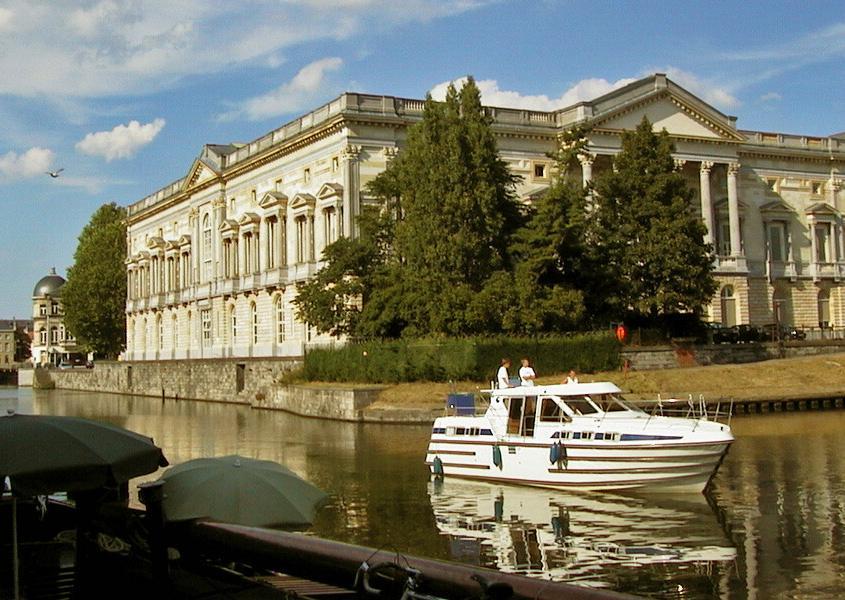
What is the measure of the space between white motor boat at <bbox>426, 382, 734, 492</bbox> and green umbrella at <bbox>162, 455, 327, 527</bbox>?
14.3 meters

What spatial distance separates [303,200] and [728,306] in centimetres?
3039

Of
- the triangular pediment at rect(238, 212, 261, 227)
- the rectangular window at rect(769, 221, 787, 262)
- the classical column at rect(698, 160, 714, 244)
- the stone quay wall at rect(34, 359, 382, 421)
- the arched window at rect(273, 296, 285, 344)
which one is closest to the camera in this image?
the stone quay wall at rect(34, 359, 382, 421)

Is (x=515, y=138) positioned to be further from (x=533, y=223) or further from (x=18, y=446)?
(x=18, y=446)

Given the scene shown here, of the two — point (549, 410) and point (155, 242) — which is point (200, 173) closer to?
point (155, 242)

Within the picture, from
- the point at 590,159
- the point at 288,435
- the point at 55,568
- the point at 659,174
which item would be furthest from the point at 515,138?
the point at 55,568

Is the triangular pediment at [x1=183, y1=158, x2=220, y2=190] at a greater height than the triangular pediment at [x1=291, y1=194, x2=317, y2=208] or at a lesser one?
greater

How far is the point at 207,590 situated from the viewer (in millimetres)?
8688

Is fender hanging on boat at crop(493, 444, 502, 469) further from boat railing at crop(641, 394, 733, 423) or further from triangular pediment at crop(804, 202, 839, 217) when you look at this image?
triangular pediment at crop(804, 202, 839, 217)

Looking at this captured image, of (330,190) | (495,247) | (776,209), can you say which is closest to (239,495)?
(495,247)

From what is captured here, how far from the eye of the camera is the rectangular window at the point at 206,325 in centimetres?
8131

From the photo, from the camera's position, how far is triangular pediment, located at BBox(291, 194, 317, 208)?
217 feet

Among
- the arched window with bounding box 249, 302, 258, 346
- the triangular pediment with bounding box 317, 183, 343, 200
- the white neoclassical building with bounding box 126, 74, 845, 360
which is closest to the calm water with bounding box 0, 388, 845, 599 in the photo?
the triangular pediment with bounding box 317, 183, 343, 200

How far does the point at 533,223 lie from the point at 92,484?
43.2 metres

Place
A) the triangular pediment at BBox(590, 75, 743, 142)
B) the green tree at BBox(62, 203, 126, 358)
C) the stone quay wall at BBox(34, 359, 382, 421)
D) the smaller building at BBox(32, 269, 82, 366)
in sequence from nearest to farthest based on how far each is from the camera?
the stone quay wall at BBox(34, 359, 382, 421)
the triangular pediment at BBox(590, 75, 743, 142)
the green tree at BBox(62, 203, 126, 358)
the smaller building at BBox(32, 269, 82, 366)
